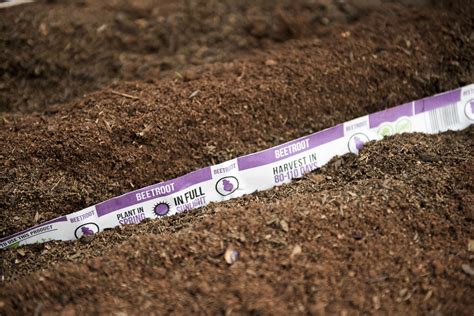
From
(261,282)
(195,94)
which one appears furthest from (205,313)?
(195,94)

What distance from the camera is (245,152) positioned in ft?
6.50

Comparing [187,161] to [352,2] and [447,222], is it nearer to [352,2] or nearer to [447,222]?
[447,222]

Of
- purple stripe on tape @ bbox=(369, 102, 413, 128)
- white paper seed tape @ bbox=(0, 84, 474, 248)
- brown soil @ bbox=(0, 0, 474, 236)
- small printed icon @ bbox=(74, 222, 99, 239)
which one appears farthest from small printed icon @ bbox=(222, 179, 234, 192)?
purple stripe on tape @ bbox=(369, 102, 413, 128)

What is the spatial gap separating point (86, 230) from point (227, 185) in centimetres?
50

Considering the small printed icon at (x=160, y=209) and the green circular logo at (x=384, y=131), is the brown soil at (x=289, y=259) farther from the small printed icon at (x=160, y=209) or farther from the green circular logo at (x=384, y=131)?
the green circular logo at (x=384, y=131)

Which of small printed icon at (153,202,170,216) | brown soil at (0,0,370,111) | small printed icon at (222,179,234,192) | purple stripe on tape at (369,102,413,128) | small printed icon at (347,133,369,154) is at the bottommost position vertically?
small printed icon at (153,202,170,216)

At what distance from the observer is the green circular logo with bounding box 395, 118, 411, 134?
204 cm

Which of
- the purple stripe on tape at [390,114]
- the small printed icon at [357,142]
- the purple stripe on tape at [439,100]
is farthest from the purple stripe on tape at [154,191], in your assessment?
the purple stripe on tape at [439,100]

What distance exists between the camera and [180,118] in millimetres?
1965

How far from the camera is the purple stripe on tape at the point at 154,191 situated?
182 centimetres

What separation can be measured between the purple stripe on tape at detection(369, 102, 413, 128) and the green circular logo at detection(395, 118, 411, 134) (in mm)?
23

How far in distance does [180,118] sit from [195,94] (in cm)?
12

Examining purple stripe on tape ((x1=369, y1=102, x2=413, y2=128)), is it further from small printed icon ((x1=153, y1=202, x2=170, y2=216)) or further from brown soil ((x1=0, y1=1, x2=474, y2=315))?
small printed icon ((x1=153, y1=202, x2=170, y2=216))

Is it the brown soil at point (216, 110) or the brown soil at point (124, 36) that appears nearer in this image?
the brown soil at point (216, 110)
